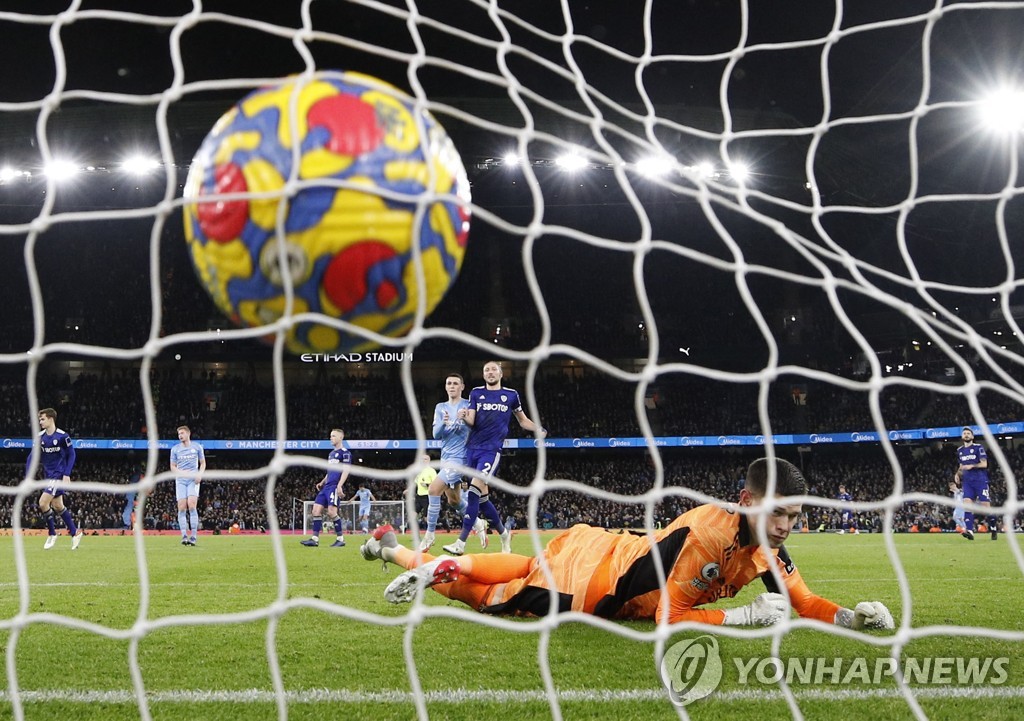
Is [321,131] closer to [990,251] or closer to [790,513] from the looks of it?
[790,513]

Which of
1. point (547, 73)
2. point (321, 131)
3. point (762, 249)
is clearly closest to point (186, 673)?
point (321, 131)

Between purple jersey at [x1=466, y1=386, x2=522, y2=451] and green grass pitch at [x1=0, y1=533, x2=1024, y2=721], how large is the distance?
2.41m

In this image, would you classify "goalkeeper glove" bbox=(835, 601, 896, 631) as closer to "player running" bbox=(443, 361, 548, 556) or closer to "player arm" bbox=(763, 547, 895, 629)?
"player arm" bbox=(763, 547, 895, 629)

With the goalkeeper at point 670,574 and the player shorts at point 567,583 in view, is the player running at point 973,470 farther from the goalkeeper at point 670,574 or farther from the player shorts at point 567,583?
the player shorts at point 567,583

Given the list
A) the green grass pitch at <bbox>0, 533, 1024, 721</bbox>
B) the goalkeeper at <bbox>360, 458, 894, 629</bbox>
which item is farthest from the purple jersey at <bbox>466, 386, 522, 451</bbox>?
the goalkeeper at <bbox>360, 458, 894, 629</bbox>

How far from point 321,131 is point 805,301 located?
106ft

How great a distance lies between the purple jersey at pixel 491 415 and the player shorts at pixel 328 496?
3.81 m

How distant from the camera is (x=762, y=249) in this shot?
2745 cm

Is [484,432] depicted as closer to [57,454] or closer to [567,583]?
[567,583]

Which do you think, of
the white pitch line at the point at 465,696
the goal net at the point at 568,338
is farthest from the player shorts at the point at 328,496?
the white pitch line at the point at 465,696

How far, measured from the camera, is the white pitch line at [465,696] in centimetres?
254

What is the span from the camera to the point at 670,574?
11.8 feet

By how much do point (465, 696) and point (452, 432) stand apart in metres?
5.51

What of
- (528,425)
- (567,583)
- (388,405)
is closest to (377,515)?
(388,405)
